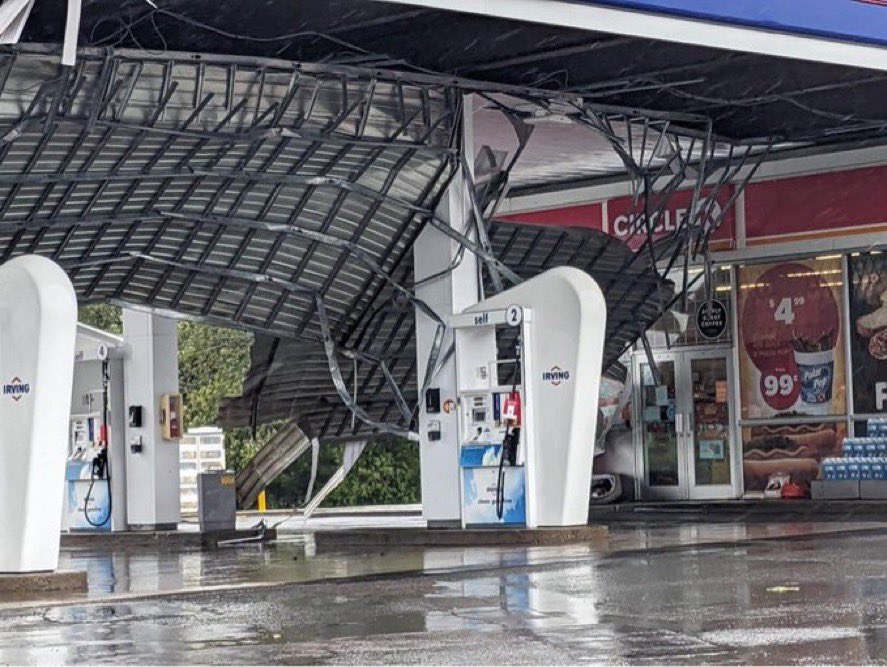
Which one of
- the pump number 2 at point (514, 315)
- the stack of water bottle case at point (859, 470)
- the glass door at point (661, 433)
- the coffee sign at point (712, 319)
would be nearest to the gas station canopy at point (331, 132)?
the coffee sign at point (712, 319)

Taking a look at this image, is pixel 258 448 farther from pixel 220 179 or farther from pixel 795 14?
pixel 795 14

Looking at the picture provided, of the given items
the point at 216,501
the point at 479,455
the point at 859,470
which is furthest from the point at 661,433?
the point at 479,455

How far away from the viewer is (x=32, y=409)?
15.0 metres

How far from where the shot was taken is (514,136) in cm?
Answer: 2780

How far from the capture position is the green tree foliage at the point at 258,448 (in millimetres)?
47125

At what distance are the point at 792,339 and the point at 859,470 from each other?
109 inches

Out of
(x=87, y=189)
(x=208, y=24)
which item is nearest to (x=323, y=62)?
(x=208, y=24)

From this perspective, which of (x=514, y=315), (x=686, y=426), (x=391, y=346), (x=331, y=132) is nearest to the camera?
(x=514, y=315)

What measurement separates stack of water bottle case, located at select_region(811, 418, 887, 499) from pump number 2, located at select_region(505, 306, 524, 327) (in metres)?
8.54

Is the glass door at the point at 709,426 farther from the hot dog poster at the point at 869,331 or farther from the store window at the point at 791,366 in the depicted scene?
the hot dog poster at the point at 869,331

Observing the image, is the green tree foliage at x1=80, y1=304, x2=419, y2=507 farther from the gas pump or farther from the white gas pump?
the white gas pump

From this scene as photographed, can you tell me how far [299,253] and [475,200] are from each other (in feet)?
10.5

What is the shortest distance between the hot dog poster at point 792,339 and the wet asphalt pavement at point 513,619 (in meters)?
12.6

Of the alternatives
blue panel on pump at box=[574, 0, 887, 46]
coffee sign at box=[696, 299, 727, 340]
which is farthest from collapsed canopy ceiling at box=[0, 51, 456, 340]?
coffee sign at box=[696, 299, 727, 340]
